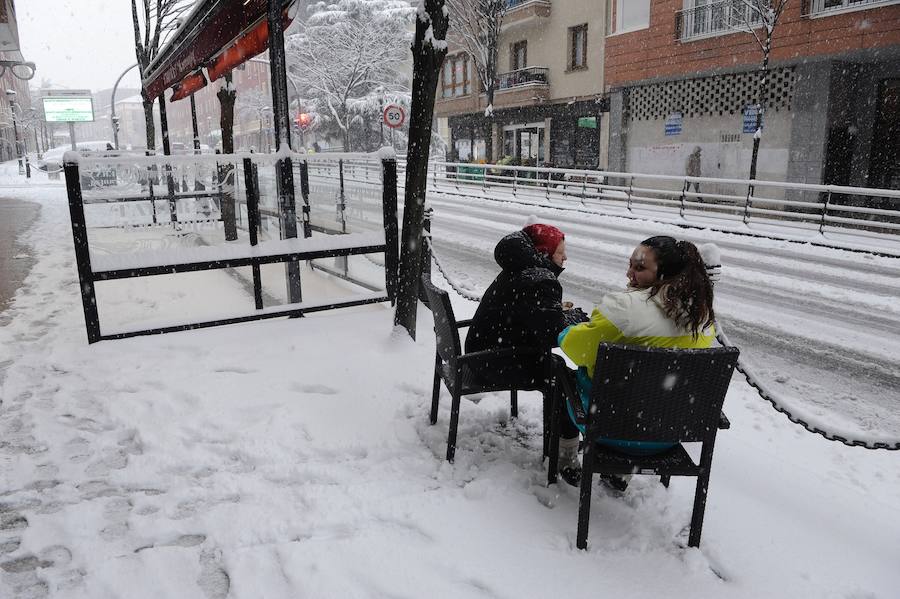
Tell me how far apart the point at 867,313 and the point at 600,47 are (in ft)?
72.3

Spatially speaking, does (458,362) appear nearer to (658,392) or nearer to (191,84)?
(658,392)

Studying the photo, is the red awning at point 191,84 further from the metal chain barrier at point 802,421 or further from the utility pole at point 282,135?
the metal chain barrier at point 802,421

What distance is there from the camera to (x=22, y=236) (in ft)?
44.8

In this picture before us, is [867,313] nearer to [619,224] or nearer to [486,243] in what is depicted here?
[486,243]

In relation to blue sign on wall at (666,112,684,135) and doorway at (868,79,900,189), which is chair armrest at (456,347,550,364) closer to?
doorway at (868,79,900,189)

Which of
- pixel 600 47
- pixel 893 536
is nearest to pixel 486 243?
pixel 893 536

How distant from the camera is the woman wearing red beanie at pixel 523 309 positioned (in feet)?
11.5

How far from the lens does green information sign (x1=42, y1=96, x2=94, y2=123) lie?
57.5 meters

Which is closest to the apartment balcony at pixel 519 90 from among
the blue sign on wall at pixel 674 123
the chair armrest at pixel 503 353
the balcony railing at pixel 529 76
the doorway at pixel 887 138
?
the balcony railing at pixel 529 76

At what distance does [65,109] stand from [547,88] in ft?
160

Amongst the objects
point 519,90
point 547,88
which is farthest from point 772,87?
point 519,90

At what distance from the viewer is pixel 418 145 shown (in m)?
5.54

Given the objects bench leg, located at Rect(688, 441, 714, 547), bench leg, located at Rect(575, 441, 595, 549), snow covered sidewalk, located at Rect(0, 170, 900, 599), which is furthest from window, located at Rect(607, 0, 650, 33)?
bench leg, located at Rect(575, 441, 595, 549)

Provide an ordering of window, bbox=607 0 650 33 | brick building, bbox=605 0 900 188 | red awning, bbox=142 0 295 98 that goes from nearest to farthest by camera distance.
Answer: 1. red awning, bbox=142 0 295 98
2. brick building, bbox=605 0 900 188
3. window, bbox=607 0 650 33
